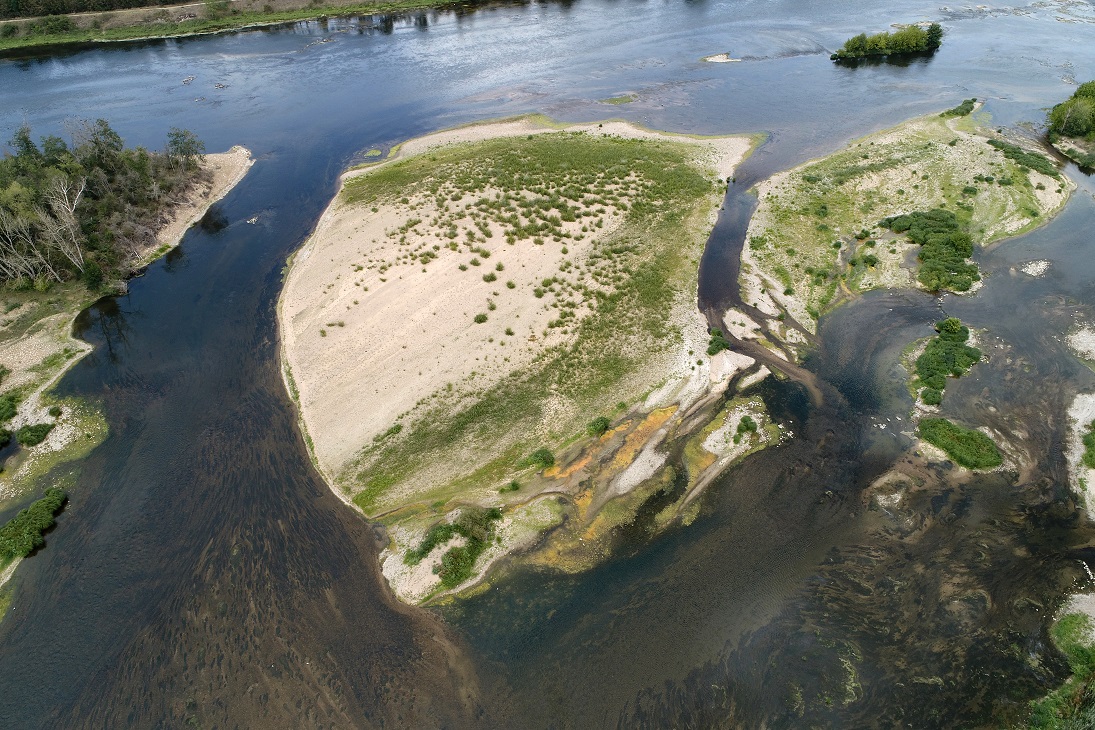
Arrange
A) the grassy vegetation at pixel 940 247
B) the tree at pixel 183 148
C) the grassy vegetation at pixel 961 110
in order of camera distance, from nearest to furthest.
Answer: the grassy vegetation at pixel 940 247 → the tree at pixel 183 148 → the grassy vegetation at pixel 961 110

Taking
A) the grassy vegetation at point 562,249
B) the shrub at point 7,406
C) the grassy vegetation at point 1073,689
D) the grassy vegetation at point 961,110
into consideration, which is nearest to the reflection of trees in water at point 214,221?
the grassy vegetation at point 562,249

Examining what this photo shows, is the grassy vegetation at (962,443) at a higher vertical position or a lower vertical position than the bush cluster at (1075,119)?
lower

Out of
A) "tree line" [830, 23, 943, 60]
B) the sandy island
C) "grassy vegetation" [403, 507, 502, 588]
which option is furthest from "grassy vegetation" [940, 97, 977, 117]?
"grassy vegetation" [403, 507, 502, 588]

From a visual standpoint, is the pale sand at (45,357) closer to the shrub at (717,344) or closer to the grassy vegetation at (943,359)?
the shrub at (717,344)

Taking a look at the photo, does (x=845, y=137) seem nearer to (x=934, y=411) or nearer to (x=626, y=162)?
(x=626, y=162)

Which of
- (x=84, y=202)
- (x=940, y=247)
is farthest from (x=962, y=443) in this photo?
(x=84, y=202)

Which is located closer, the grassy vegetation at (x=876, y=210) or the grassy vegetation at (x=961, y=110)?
the grassy vegetation at (x=876, y=210)
